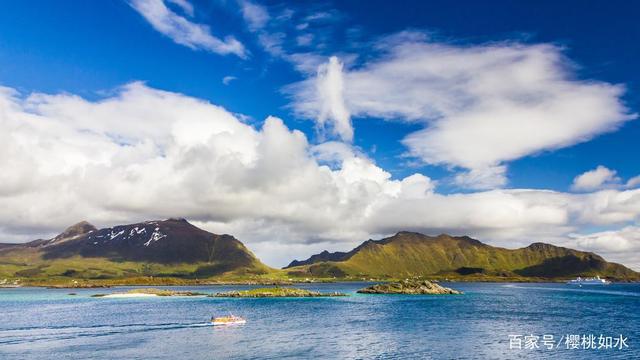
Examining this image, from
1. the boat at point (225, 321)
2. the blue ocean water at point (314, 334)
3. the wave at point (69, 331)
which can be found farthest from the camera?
the boat at point (225, 321)

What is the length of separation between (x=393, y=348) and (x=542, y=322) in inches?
2739

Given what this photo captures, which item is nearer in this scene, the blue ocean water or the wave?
the blue ocean water

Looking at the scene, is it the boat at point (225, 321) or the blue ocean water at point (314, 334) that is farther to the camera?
the boat at point (225, 321)

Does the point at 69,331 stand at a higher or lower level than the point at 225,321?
lower

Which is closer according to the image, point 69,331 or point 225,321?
point 69,331

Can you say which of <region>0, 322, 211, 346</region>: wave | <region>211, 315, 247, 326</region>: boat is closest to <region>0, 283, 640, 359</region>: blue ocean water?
<region>0, 322, 211, 346</region>: wave

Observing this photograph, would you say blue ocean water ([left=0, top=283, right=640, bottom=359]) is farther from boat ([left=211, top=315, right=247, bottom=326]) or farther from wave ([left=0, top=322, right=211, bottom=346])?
boat ([left=211, top=315, right=247, bottom=326])

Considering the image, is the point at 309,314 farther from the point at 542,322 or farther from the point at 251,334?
the point at 542,322

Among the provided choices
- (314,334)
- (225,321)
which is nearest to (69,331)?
(225,321)

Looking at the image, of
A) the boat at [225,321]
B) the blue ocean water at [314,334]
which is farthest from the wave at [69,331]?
the boat at [225,321]

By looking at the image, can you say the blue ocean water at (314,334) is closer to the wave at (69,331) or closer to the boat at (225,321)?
the wave at (69,331)

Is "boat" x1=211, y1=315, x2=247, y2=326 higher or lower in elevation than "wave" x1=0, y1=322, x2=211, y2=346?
higher

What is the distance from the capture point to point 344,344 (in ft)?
328

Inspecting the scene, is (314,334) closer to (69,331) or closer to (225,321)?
A: (225,321)
